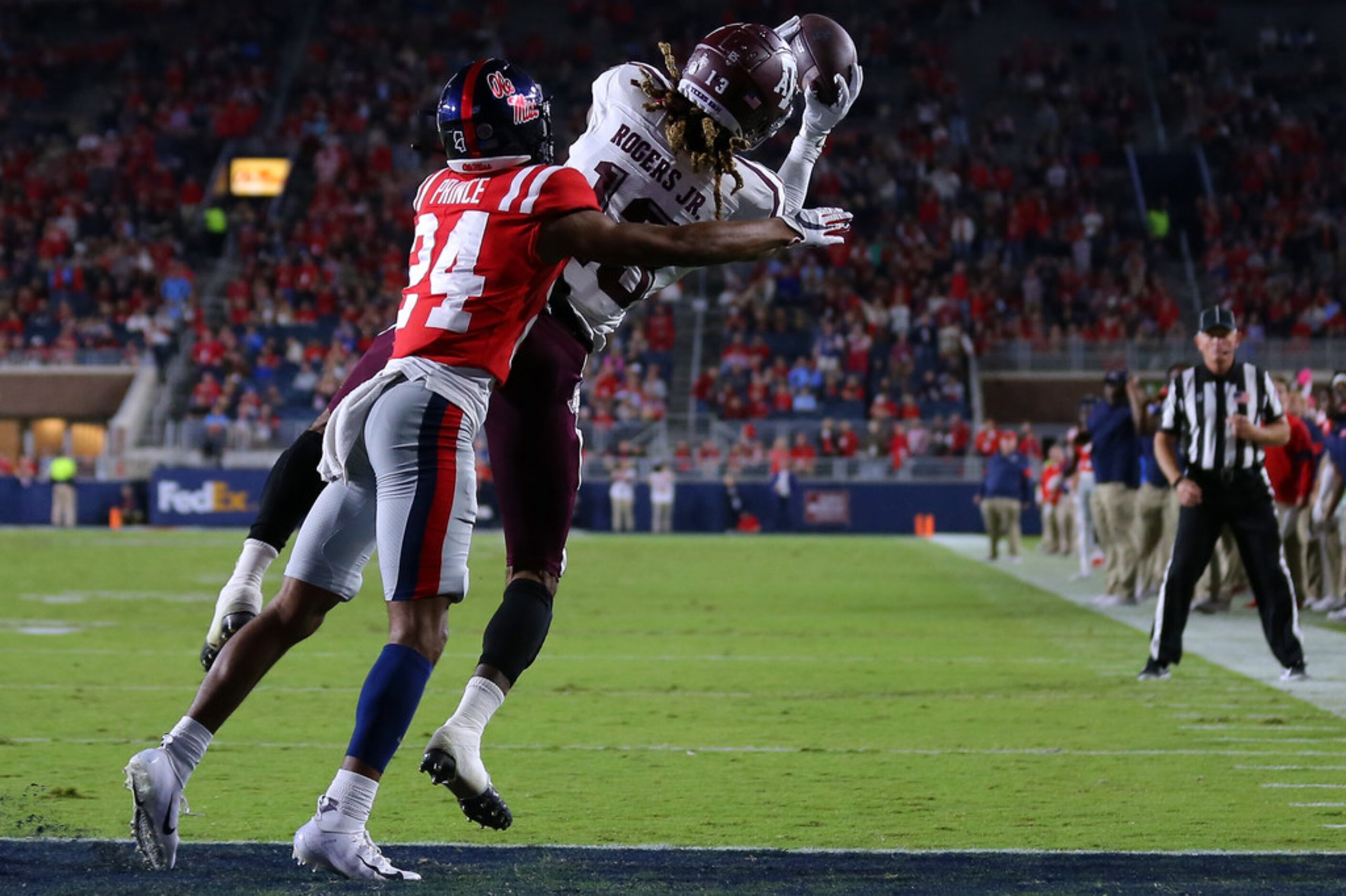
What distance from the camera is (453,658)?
31.0 ft

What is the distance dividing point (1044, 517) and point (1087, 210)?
12.2m

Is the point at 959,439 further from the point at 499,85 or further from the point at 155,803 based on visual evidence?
the point at 155,803

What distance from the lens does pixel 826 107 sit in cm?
496

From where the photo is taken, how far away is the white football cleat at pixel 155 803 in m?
3.92

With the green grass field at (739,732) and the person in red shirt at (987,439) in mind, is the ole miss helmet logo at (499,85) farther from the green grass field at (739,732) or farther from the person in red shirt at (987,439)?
the person in red shirt at (987,439)

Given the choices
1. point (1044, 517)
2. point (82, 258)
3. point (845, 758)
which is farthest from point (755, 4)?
point (845, 758)

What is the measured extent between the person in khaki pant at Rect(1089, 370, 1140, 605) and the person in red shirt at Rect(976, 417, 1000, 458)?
8.54 metres

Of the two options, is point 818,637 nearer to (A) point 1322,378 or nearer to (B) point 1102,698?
(B) point 1102,698

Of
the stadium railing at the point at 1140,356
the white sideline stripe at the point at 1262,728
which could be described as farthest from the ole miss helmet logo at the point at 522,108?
the stadium railing at the point at 1140,356

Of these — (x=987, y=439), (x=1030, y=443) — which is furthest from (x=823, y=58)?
(x=1030, y=443)

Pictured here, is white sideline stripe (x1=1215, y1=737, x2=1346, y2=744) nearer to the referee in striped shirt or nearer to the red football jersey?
the referee in striped shirt

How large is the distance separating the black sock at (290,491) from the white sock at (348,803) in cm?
106

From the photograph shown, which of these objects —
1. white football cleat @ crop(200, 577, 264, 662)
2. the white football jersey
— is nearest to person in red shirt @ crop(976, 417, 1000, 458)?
the white football jersey

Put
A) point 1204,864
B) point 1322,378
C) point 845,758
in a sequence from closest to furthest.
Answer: point 1204,864 < point 845,758 < point 1322,378
